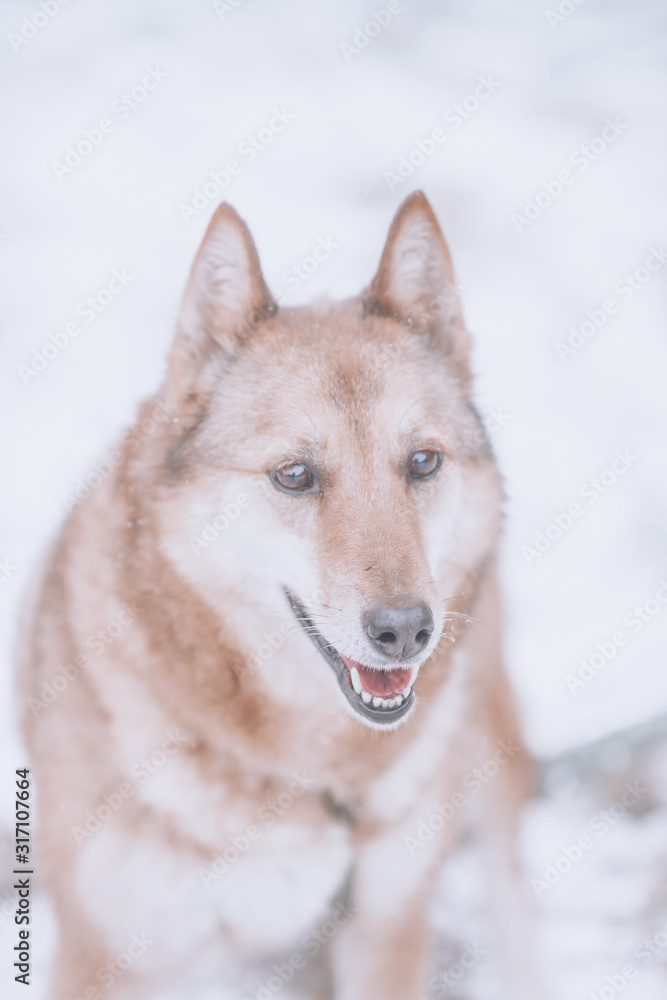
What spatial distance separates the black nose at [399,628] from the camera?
1812mm

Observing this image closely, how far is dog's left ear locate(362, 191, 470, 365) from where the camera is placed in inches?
88.4

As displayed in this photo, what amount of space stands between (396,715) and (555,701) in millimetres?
1428

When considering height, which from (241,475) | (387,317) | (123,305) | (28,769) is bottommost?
(28,769)

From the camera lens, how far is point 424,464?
2146mm

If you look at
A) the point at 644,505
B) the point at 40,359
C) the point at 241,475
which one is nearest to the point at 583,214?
the point at 644,505

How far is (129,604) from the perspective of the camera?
7.07 ft

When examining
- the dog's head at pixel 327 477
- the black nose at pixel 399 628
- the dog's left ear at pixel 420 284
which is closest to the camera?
the black nose at pixel 399 628

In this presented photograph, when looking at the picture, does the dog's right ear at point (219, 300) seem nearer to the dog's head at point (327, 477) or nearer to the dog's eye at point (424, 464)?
the dog's head at point (327, 477)

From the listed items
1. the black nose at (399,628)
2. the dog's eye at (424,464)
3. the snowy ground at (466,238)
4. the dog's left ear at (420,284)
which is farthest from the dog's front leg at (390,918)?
the dog's left ear at (420,284)

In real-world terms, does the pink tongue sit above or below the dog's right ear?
below

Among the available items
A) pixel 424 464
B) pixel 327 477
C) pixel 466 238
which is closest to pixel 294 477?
pixel 327 477

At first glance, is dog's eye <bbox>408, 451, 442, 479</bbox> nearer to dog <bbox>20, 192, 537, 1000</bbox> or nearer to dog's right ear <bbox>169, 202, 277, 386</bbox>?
dog <bbox>20, 192, 537, 1000</bbox>

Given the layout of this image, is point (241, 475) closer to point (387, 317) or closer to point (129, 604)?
point (129, 604)

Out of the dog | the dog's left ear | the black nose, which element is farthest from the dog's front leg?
the dog's left ear
